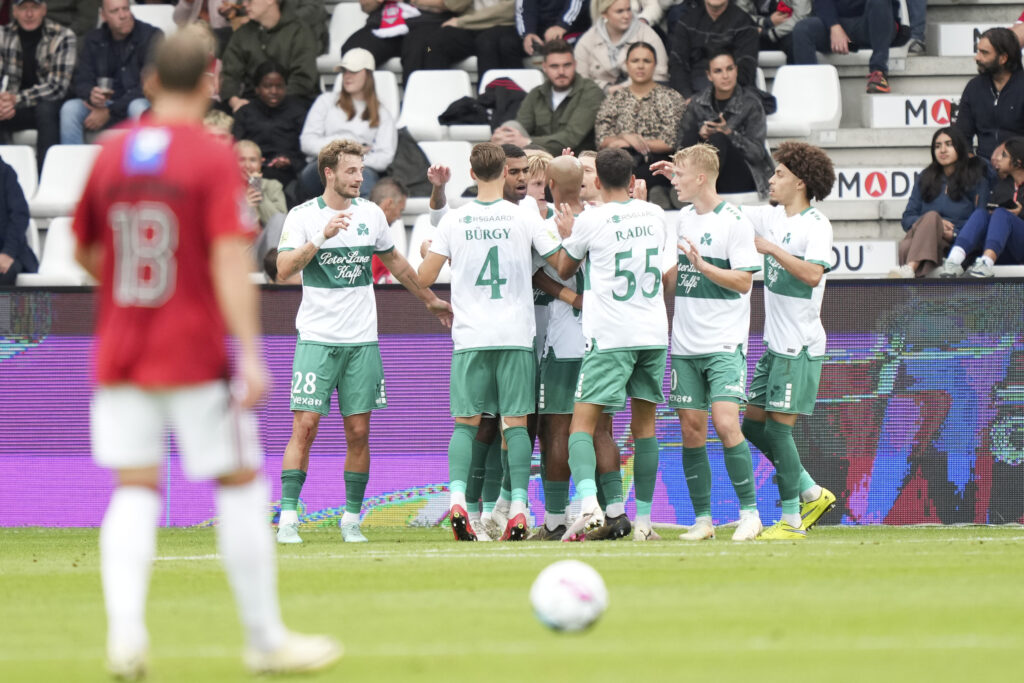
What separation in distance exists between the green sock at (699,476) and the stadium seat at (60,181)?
8.19 metres

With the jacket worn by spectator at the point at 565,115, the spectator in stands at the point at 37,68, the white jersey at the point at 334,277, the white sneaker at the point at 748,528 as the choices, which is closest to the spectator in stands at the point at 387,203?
the jacket worn by spectator at the point at 565,115

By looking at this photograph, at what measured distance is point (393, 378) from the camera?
1147 cm

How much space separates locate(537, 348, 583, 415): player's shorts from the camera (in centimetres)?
995

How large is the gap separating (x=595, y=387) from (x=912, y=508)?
3147 mm

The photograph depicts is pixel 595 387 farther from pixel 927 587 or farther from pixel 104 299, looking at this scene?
pixel 104 299

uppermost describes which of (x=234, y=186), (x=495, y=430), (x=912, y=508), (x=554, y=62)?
(x=554, y=62)

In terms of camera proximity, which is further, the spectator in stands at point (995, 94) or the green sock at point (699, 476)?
the spectator in stands at point (995, 94)

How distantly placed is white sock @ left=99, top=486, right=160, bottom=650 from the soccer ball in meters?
1.39

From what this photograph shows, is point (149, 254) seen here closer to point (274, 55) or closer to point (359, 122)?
point (359, 122)

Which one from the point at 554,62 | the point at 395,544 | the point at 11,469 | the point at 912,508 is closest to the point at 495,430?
the point at 395,544

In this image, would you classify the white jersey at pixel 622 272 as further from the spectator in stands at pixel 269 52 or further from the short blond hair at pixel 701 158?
the spectator in stands at pixel 269 52

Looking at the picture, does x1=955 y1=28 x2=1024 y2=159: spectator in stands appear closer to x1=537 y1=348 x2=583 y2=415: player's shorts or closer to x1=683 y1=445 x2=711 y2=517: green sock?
x1=683 y1=445 x2=711 y2=517: green sock

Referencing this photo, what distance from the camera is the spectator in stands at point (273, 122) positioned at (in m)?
15.1

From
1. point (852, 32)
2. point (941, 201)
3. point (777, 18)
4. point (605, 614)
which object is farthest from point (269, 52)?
point (605, 614)
